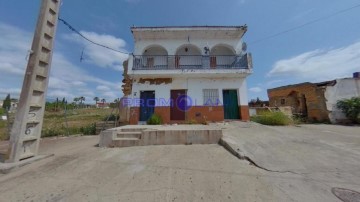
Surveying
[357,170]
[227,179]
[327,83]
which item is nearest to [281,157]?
[357,170]

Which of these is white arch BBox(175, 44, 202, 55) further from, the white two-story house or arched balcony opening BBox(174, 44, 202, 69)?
the white two-story house

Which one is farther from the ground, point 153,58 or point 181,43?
point 181,43

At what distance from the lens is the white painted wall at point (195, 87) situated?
11.5m

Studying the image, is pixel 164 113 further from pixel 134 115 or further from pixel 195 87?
pixel 195 87

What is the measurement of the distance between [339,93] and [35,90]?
1873cm

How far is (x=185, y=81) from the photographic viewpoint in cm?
1170

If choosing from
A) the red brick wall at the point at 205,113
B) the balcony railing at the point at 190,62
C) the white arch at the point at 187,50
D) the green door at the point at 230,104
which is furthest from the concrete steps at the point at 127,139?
the white arch at the point at 187,50

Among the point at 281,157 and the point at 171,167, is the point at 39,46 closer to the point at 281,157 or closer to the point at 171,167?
the point at 171,167

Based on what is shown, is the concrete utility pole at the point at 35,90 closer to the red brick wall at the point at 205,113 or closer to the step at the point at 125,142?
the step at the point at 125,142

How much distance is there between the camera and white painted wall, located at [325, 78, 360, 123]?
12.7 m

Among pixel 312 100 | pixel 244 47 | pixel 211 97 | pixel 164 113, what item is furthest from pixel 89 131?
pixel 312 100

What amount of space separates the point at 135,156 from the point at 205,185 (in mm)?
2589

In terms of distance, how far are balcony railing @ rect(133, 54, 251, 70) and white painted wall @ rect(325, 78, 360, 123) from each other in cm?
767

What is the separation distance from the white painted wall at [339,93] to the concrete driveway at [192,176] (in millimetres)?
9813
